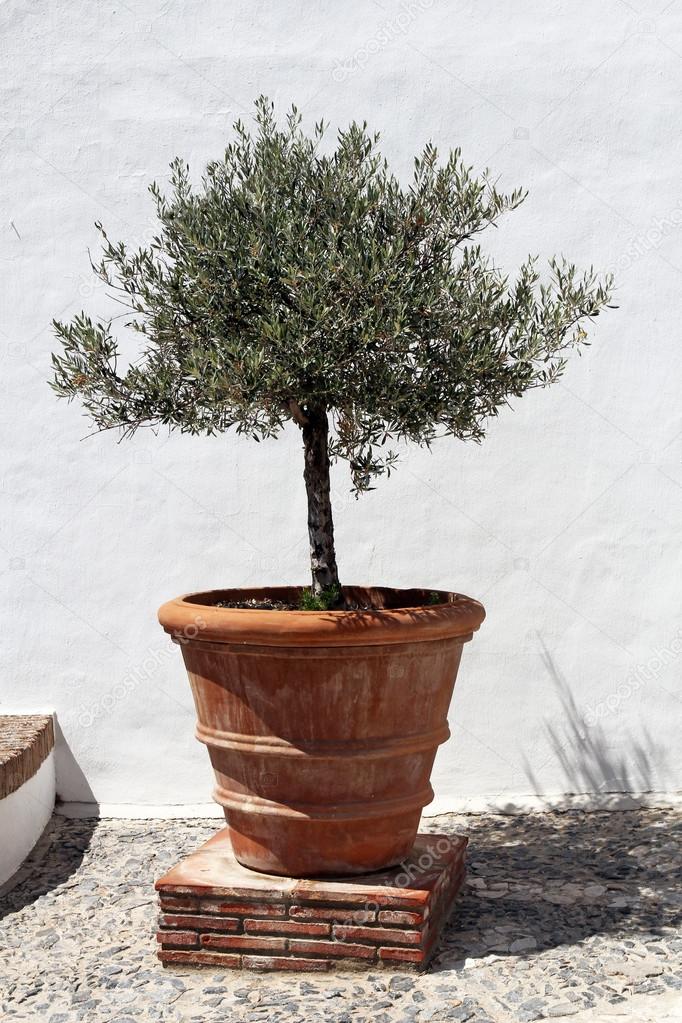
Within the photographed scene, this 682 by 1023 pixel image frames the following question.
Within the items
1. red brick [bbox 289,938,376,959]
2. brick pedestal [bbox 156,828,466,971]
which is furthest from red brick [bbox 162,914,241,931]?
red brick [bbox 289,938,376,959]

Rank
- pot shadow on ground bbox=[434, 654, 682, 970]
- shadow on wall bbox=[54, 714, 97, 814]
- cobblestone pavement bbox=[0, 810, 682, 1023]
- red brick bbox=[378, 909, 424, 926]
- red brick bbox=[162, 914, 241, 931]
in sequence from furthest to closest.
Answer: shadow on wall bbox=[54, 714, 97, 814], pot shadow on ground bbox=[434, 654, 682, 970], red brick bbox=[162, 914, 241, 931], red brick bbox=[378, 909, 424, 926], cobblestone pavement bbox=[0, 810, 682, 1023]

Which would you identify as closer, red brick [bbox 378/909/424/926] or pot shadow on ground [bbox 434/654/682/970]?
red brick [bbox 378/909/424/926]

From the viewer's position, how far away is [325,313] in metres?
3.10

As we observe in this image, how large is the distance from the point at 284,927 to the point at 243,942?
0.45 feet

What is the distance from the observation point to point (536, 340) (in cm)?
338

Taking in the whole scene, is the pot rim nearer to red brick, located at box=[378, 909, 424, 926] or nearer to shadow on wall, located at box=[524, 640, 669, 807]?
red brick, located at box=[378, 909, 424, 926]

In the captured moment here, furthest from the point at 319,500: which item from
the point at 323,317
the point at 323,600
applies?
the point at 323,317

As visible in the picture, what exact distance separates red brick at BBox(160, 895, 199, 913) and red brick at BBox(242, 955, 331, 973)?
0.21 meters

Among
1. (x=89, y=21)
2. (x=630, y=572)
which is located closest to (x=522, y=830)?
(x=630, y=572)

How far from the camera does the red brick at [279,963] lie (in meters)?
3.26

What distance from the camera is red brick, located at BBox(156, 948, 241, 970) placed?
3316mm

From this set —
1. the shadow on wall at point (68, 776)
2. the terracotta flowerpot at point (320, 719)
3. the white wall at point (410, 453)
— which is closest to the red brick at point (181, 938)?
the terracotta flowerpot at point (320, 719)

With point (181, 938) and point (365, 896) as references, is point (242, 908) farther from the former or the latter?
point (365, 896)

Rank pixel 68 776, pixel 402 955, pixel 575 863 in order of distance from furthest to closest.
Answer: pixel 68 776, pixel 575 863, pixel 402 955
